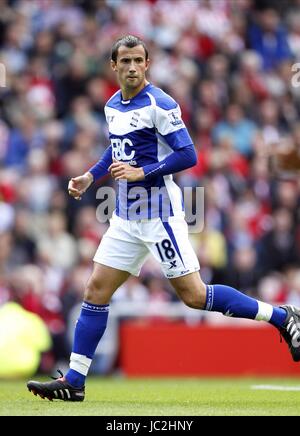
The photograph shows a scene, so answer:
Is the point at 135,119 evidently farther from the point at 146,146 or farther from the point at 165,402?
the point at 165,402

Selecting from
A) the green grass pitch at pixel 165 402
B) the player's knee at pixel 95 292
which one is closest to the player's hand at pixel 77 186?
the player's knee at pixel 95 292

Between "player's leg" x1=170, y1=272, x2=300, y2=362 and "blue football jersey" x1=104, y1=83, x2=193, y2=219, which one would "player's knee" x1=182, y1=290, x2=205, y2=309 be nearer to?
"player's leg" x1=170, y1=272, x2=300, y2=362

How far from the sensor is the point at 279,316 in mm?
7809

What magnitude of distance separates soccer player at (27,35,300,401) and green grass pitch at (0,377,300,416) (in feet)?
1.10

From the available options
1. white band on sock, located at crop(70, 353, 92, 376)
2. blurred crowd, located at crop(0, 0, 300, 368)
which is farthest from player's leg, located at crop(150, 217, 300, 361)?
blurred crowd, located at crop(0, 0, 300, 368)

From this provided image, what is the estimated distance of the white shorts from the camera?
25.1 feet

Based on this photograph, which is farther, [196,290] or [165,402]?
[165,402]

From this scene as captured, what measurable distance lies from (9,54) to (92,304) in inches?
316

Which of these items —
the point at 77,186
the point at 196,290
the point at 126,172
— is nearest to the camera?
the point at 126,172

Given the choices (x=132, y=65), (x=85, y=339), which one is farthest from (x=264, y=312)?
(x=132, y=65)

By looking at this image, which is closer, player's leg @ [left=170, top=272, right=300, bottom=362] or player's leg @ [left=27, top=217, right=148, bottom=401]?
player's leg @ [left=170, top=272, right=300, bottom=362]

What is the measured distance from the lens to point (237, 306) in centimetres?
773

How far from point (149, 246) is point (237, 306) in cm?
71

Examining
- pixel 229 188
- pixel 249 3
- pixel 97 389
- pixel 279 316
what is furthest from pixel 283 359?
pixel 249 3
